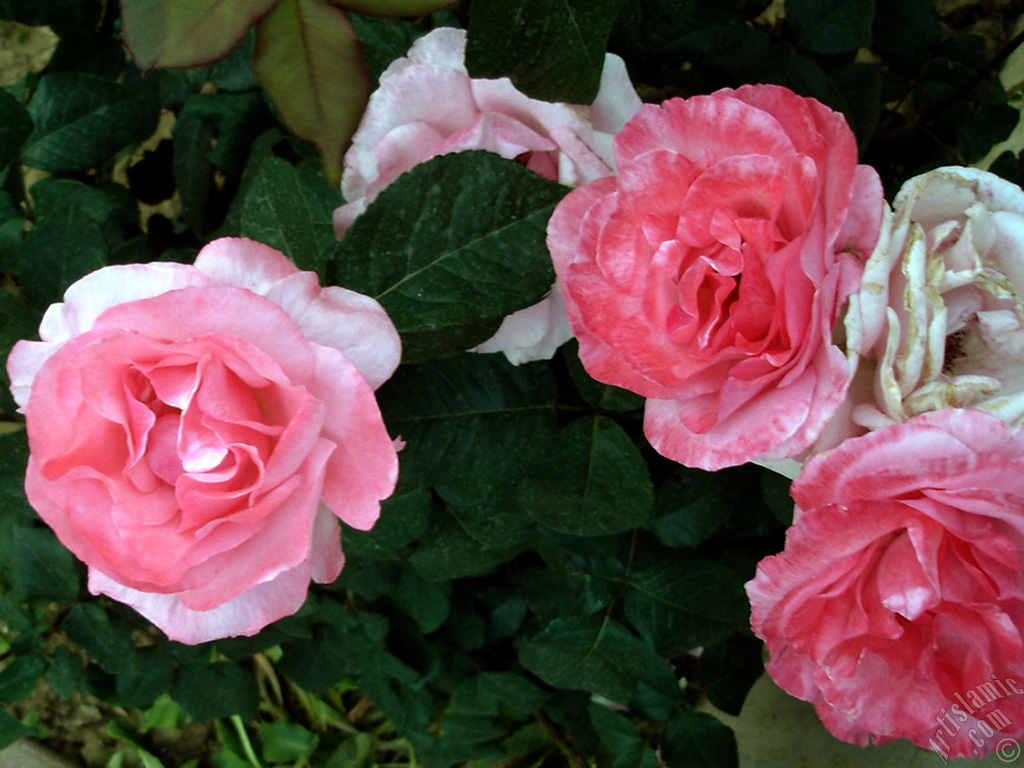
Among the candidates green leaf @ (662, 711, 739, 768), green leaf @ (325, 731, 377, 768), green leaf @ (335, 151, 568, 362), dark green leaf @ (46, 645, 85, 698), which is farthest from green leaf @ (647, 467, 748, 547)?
green leaf @ (325, 731, 377, 768)

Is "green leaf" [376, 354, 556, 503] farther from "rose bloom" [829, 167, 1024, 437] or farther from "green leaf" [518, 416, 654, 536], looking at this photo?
"rose bloom" [829, 167, 1024, 437]

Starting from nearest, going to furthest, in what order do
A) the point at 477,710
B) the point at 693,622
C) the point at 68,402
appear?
the point at 68,402 → the point at 693,622 → the point at 477,710

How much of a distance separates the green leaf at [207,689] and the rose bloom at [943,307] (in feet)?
3.30

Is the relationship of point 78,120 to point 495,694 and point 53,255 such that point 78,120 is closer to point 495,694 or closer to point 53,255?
point 53,255

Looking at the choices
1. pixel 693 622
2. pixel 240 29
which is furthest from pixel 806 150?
pixel 693 622

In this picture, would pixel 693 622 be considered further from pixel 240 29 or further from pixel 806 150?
pixel 240 29

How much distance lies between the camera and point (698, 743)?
0.92 m

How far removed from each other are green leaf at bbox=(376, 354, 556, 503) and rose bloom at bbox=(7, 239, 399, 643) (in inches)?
6.7

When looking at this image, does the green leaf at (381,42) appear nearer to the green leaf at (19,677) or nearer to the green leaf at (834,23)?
the green leaf at (834,23)

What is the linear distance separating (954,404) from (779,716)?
86 centimetres

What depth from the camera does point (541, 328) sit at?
52 cm

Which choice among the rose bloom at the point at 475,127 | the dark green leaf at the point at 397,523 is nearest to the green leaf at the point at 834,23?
the rose bloom at the point at 475,127

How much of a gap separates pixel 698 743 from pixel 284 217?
77 cm

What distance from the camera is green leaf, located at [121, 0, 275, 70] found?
29 centimetres
